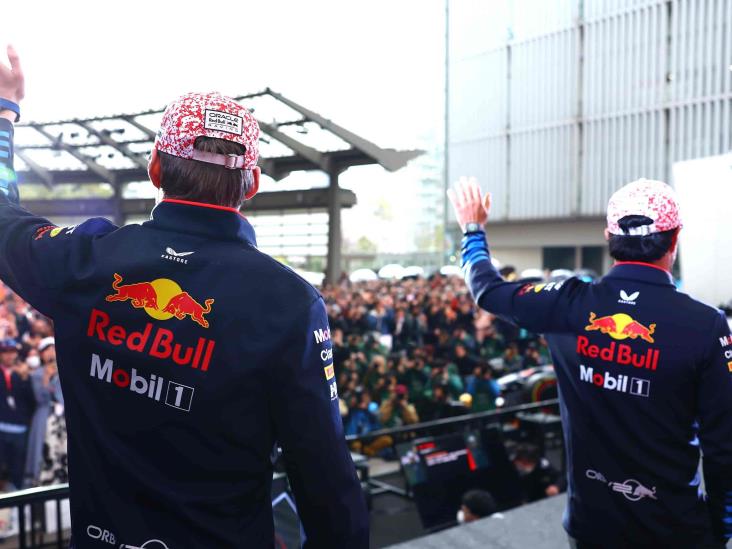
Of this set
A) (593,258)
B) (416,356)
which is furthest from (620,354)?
(593,258)

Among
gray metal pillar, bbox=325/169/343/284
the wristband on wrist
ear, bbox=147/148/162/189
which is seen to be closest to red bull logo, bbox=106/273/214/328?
ear, bbox=147/148/162/189

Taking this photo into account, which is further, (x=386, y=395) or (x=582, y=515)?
(x=386, y=395)

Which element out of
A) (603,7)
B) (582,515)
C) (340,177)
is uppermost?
(603,7)

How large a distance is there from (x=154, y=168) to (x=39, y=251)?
1.06ft

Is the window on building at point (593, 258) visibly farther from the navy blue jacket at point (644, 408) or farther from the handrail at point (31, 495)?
the handrail at point (31, 495)

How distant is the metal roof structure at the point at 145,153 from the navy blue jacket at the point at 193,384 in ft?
24.2

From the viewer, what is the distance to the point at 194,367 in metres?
1.38

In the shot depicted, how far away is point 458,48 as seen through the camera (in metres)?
30.1

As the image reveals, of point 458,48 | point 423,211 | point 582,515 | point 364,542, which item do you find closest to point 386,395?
point 582,515

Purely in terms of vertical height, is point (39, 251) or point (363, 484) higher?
point (39, 251)

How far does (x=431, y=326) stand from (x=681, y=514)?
38.4ft

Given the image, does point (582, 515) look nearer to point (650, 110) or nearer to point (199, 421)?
point (199, 421)

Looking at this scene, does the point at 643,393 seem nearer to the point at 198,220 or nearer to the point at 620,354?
the point at 620,354

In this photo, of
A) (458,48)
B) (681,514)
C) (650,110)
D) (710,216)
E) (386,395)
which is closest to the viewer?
(681,514)
